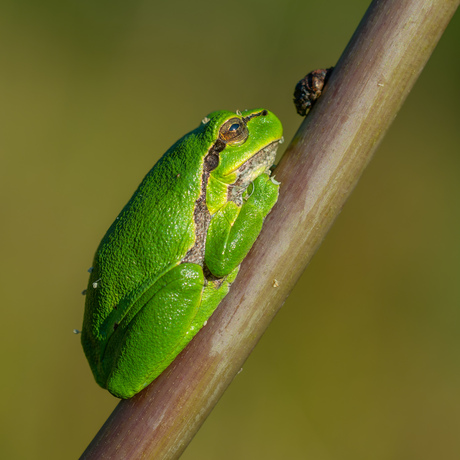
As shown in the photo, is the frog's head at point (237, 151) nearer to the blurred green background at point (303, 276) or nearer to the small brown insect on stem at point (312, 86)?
the small brown insect on stem at point (312, 86)

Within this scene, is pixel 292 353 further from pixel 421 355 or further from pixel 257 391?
pixel 421 355

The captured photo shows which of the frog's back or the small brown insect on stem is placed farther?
the frog's back

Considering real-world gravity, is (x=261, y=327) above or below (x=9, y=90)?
above

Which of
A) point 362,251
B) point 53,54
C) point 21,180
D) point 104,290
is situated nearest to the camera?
point 104,290

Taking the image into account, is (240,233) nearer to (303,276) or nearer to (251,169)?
(251,169)

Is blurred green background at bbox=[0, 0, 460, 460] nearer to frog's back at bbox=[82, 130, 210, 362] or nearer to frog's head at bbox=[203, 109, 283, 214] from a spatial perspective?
frog's head at bbox=[203, 109, 283, 214]

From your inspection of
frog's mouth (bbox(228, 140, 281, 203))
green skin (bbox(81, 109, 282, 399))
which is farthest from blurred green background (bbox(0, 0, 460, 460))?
green skin (bbox(81, 109, 282, 399))

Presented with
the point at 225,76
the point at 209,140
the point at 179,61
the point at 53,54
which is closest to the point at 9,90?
the point at 53,54
